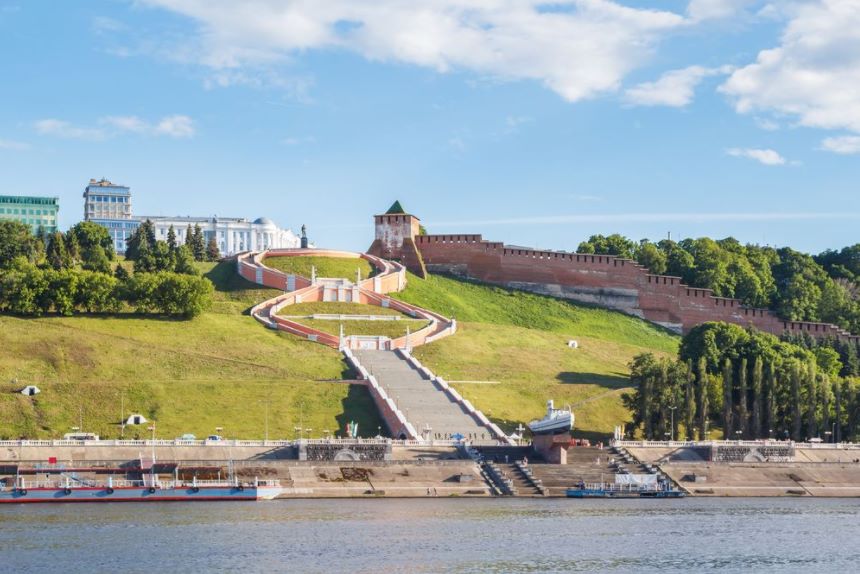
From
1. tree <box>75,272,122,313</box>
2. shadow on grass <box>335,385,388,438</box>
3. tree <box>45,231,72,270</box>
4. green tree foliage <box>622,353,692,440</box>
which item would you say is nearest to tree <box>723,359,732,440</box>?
green tree foliage <box>622,353,692,440</box>

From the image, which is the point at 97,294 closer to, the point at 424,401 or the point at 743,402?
the point at 424,401

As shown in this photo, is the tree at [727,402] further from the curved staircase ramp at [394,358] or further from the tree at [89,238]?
the tree at [89,238]

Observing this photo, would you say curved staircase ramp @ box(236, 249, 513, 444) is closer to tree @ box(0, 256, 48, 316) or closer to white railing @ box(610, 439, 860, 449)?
white railing @ box(610, 439, 860, 449)

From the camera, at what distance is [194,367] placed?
370 feet

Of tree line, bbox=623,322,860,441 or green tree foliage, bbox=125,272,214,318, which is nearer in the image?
tree line, bbox=623,322,860,441

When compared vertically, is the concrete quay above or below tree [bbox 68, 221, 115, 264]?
below

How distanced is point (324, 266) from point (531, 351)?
1271 inches

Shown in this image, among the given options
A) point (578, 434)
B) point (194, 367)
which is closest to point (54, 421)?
point (194, 367)

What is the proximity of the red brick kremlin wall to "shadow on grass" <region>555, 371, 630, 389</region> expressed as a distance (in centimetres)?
3365

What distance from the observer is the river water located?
6062 centimetres

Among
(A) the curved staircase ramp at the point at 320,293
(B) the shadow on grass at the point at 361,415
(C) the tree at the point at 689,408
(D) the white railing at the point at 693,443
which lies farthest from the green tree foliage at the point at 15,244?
(D) the white railing at the point at 693,443

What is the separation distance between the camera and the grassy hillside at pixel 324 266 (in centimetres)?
15462

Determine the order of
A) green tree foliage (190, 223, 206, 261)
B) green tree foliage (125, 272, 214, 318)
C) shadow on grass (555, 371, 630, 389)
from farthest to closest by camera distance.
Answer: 1. green tree foliage (190, 223, 206, 261)
2. green tree foliage (125, 272, 214, 318)
3. shadow on grass (555, 371, 630, 389)

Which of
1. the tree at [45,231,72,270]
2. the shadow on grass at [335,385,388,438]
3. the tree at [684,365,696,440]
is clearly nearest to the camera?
the shadow on grass at [335,385,388,438]
